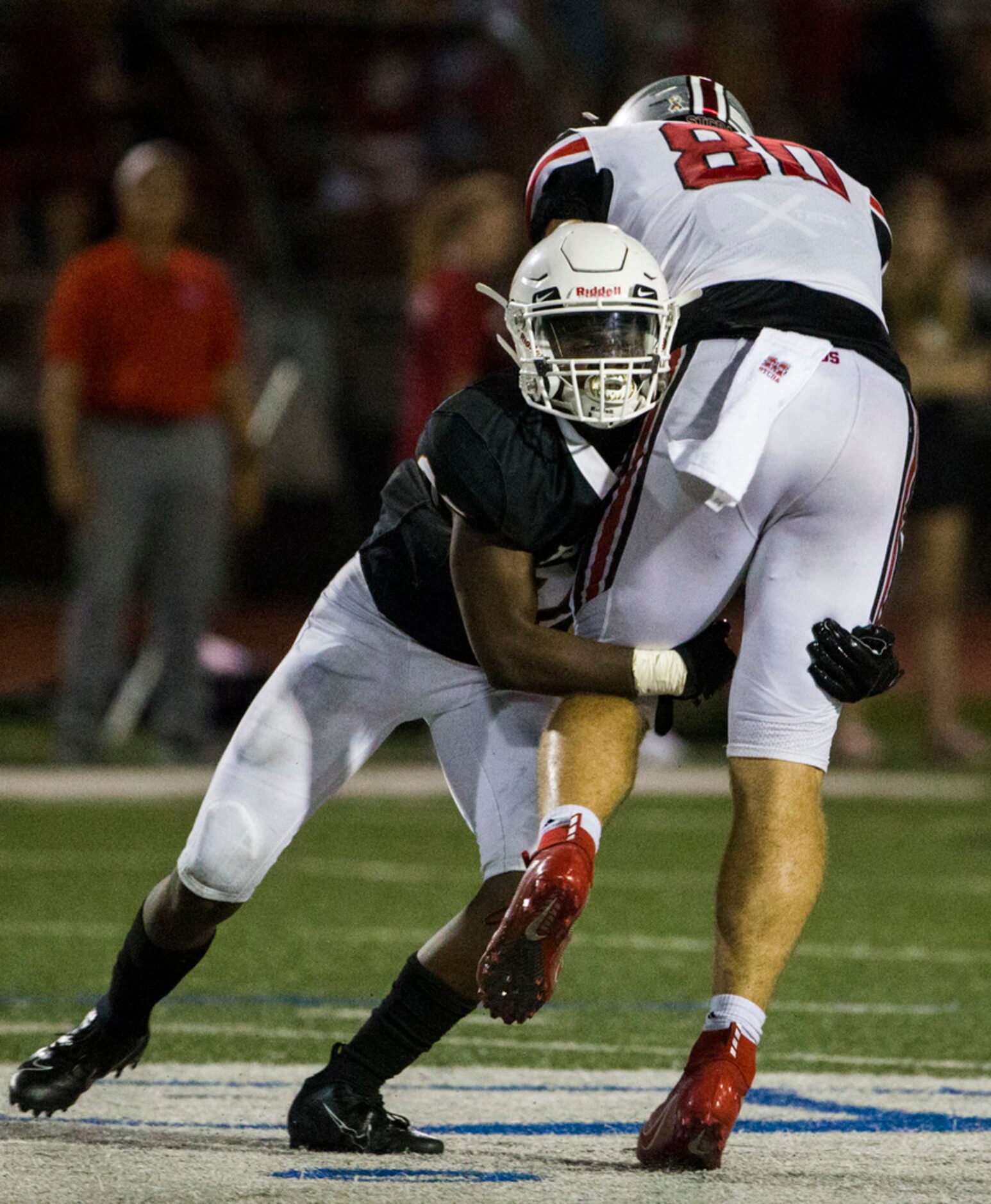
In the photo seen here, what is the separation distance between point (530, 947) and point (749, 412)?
0.85 meters

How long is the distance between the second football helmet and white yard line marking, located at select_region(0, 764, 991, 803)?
4.61 m

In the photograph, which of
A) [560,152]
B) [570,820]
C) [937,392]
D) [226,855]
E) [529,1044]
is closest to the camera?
[570,820]

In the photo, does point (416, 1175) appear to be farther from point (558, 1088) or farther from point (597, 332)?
point (597, 332)

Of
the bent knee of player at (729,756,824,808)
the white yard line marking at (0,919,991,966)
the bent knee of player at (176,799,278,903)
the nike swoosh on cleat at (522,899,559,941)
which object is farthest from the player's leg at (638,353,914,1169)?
the white yard line marking at (0,919,991,966)

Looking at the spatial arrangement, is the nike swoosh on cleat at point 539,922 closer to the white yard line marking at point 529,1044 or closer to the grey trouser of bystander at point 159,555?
the white yard line marking at point 529,1044

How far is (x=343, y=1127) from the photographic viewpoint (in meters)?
3.54

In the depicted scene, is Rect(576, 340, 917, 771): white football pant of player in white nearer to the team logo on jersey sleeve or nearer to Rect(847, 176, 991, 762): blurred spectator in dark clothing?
the team logo on jersey sleeve

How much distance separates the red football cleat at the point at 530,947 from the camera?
3.19 m

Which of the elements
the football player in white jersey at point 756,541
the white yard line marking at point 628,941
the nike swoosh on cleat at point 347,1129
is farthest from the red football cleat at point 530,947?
the white yard line marking at point 628,941

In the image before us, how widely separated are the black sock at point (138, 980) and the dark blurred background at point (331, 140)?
7.62 m

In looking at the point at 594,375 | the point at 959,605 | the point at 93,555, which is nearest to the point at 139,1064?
the point at 594,375

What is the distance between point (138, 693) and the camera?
10.3m

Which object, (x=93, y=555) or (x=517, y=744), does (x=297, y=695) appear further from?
(x=93, y=555)

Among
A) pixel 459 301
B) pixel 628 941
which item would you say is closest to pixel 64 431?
pixel 459 301
